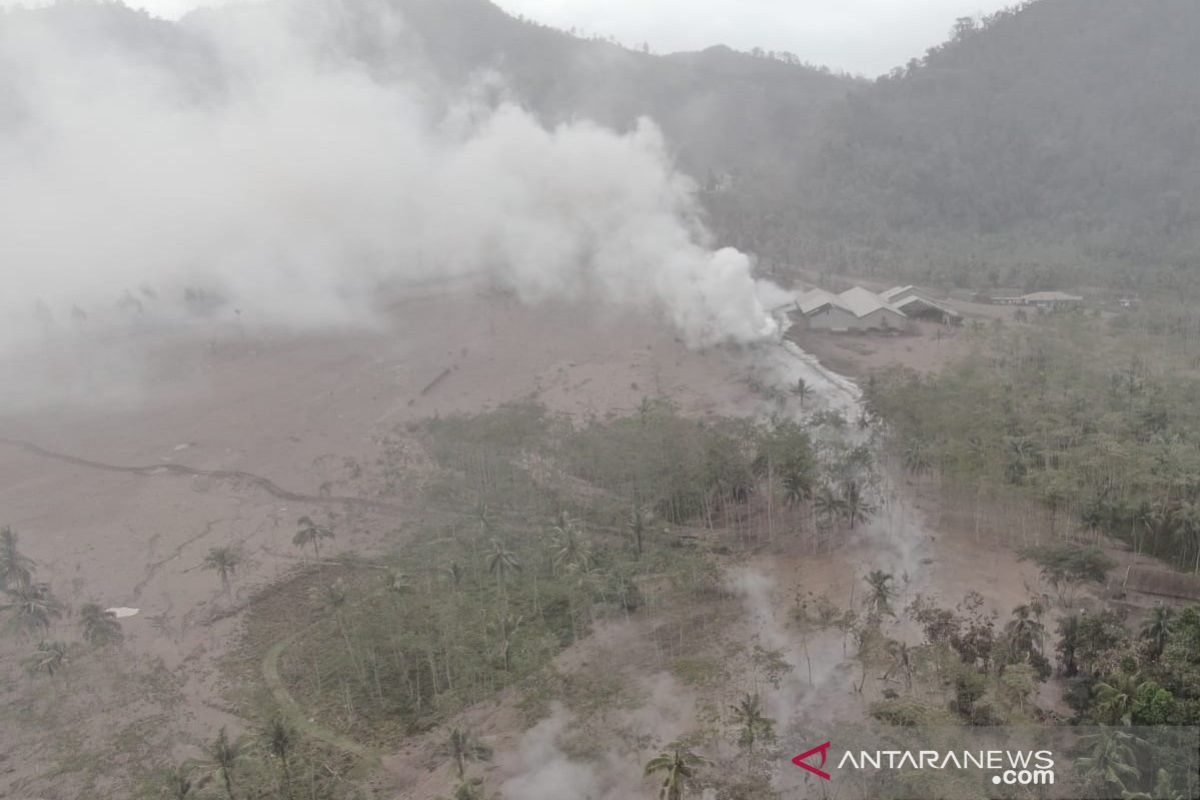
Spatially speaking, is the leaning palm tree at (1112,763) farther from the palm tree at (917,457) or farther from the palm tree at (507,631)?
the palm tree at (917,457)

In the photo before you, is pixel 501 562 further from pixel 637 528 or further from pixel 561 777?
pixel 561 777

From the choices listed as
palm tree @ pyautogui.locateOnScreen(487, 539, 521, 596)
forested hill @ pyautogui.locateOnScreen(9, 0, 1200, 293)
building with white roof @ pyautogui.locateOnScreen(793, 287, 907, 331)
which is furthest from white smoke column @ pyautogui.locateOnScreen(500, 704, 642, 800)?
forested hill @ pyautogui.locateOnScreen(9, 0, 1200, 293)

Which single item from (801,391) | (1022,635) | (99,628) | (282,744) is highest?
(801,391)

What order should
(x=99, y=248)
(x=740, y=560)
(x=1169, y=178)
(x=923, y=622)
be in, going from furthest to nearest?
(x=1169, y=178) → (x=99, y=248) → (x=740, y=560) → (x=923, y=622)

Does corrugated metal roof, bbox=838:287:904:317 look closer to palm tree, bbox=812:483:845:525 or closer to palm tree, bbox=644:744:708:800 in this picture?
palm tree, bbox=812:483:845:525

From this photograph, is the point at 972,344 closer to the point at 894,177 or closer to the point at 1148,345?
the point at 1148,345

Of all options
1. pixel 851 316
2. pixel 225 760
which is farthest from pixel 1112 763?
pixel 851 316

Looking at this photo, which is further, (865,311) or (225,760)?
(865,311)

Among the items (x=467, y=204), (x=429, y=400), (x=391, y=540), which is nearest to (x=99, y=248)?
(x=467, y=204)
